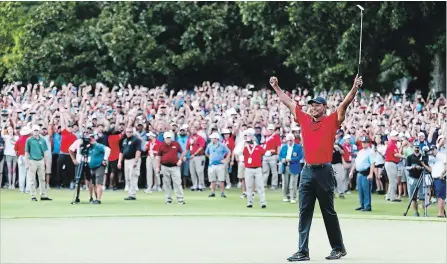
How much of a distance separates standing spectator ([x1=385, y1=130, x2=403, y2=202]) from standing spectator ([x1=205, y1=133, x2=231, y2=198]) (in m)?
4.49

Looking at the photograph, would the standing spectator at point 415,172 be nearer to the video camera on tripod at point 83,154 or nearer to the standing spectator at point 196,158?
the video camera on tripod at point 83,154

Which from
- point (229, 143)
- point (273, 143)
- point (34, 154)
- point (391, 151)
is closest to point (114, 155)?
point (229, 143)

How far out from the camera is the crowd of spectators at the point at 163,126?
30.7m

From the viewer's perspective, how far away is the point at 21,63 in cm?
4703

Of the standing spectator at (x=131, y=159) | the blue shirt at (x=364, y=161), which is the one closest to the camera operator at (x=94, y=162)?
the standing spectator at (x=131, y=159)

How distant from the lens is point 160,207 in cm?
2634

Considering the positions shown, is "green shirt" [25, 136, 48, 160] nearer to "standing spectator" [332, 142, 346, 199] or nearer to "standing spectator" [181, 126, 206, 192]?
"standing spectator" [181, 126, 206, 192]

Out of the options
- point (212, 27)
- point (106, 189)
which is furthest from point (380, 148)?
point (212, 27)

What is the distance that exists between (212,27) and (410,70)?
951 cm

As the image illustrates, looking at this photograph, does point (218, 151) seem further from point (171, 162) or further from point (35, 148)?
point (35, 148)

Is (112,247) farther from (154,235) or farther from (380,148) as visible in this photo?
(380,148)

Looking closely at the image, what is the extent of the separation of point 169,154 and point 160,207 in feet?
5.19

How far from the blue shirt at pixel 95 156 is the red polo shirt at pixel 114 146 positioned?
4.15 meters

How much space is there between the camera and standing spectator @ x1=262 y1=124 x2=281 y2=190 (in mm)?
31359
